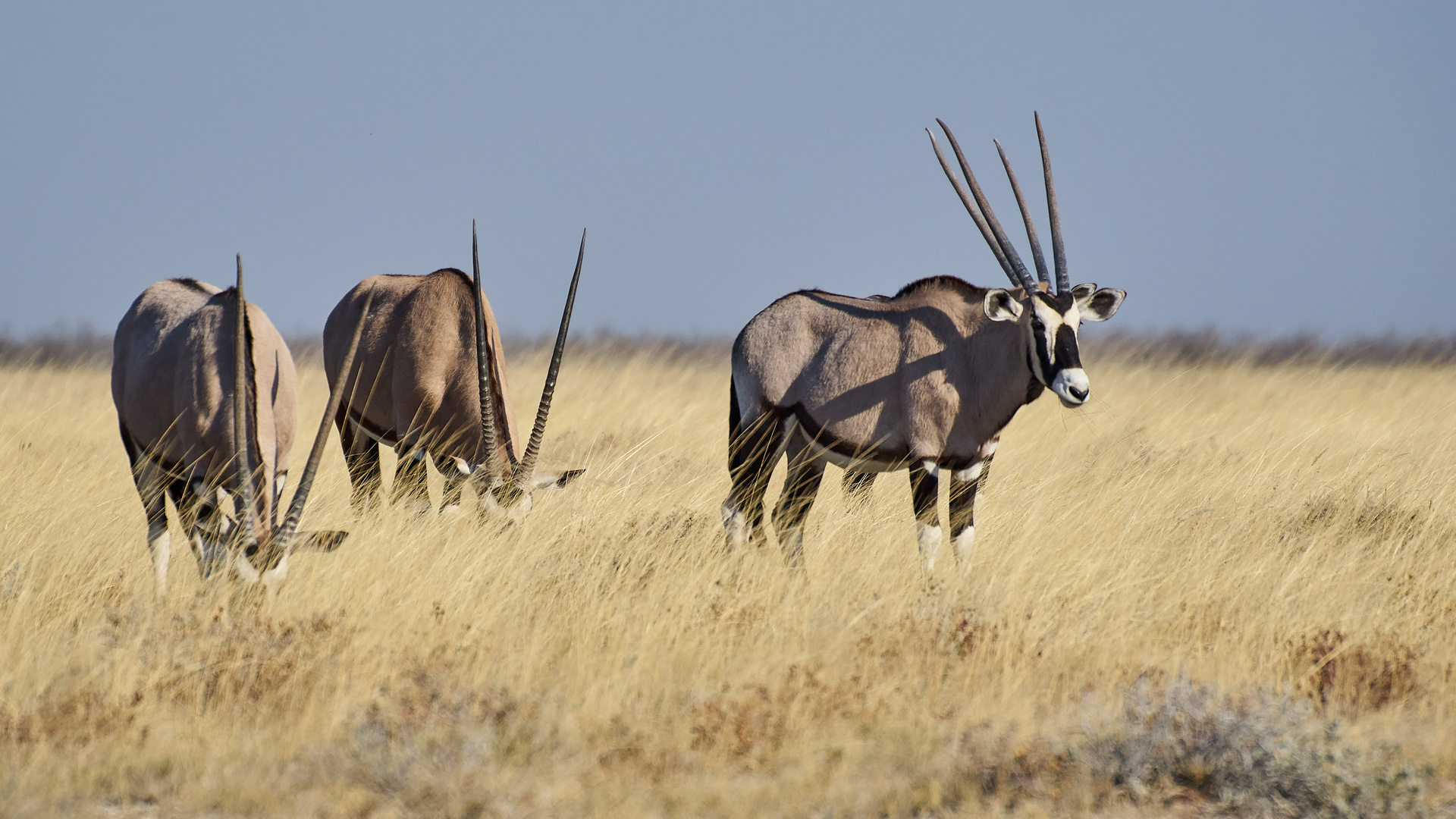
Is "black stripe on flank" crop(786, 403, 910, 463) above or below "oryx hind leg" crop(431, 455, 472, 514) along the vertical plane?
above

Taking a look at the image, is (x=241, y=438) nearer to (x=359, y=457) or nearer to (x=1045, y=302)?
(x=359, y=457)

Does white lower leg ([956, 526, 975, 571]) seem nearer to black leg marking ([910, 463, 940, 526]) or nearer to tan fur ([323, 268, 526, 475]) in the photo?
black leg marking ([910, 463, 940, 526])

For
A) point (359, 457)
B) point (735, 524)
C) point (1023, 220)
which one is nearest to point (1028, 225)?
point (1023, 220)

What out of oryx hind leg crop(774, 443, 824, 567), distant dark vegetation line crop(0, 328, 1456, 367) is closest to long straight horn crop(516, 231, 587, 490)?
oryx hind leg crop(774, 443, 824, 567)

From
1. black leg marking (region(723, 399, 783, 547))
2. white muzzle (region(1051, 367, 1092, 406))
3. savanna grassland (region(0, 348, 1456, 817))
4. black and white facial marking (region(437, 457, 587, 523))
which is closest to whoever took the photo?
savanna grassland (region(0, 348, 1456, 817))

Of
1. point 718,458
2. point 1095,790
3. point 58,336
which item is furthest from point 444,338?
point 58,336

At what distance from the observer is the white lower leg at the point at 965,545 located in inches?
243

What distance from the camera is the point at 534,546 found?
611cm

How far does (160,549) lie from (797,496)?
134 inches

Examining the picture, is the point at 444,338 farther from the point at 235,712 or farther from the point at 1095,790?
the point at 1095,790

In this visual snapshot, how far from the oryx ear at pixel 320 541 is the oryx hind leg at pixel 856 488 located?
3.44 meters

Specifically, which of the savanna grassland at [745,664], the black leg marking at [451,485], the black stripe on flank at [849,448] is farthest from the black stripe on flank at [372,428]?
the black stripe on flank at [849,448]

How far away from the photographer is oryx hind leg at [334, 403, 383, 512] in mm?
8031

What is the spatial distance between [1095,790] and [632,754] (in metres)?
1.50
